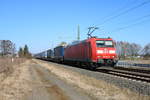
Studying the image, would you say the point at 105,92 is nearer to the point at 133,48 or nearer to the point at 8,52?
the point at 8,52

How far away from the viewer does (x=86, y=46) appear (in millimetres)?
31516

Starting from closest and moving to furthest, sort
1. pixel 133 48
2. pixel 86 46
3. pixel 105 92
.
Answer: pixel 105 92 → pixel 86 46 → pixel 133 48

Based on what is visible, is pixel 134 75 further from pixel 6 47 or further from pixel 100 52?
pixel 6 47

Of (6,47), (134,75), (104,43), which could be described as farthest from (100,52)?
(6,47)

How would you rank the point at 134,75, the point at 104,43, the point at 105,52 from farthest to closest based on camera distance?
1. the point at 104,43
2. the point at 105,52
3. the point at 134,75


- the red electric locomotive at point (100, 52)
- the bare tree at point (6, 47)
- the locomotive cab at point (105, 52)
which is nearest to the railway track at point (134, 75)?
the locomotive cab at point (105, 52)

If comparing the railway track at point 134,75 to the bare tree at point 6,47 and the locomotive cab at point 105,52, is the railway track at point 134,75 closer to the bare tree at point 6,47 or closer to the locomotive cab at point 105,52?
the locomotive cab at point 105,52

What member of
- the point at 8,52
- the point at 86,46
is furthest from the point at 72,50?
the point at 8,52

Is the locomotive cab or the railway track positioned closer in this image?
the railway track

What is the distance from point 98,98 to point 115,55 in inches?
741

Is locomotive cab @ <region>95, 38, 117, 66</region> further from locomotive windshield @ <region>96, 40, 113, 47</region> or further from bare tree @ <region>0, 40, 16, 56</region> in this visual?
bare tree @ <region>0, 40, 16, 56</region>

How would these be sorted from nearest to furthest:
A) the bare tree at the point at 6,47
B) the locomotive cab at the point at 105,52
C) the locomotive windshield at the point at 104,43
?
the locomotive cab at the point at 105,52 → the locomotive windshield at the point at 104,43 → the bare tree at the point at 6,47

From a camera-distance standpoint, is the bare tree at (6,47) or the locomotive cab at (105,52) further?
the bare tree at (6,47)

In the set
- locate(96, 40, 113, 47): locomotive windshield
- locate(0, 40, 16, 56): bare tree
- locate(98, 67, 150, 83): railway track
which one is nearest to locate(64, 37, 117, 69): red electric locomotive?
locate(96, 40, 113, 47): locomotive windshield
